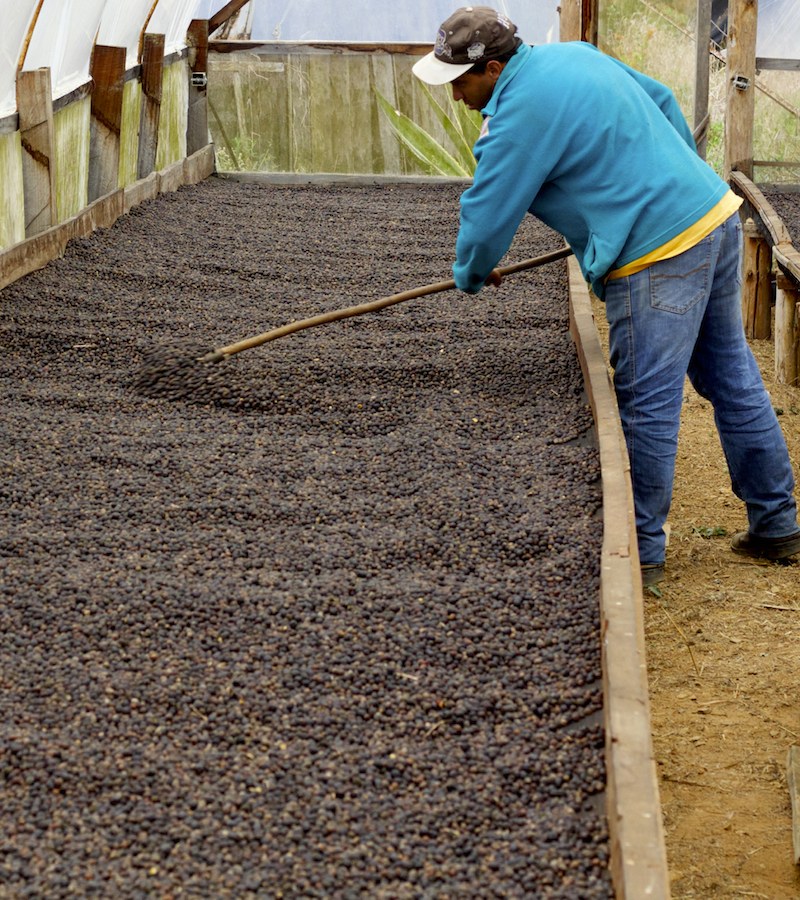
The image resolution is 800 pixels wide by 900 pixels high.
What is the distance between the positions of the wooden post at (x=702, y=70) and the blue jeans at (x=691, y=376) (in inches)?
196

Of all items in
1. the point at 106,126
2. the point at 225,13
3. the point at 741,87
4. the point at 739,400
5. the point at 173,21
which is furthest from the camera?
the point at 225,13

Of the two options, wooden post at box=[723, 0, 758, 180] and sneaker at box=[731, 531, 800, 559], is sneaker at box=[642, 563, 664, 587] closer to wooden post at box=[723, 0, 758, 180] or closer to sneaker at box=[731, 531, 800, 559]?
sneaker at box=[731, 531, 800, 559]

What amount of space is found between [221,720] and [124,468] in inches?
54.0

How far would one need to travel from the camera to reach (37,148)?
5.71 m

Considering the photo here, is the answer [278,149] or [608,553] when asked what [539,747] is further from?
[278,149]

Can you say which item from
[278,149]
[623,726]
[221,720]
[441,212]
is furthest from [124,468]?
[278,149]

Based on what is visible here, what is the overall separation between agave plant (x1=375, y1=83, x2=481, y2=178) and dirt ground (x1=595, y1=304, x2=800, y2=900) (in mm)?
5061

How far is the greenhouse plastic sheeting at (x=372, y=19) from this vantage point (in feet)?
28.1

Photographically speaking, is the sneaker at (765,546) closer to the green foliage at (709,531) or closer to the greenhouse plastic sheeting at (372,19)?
the green foliage at (709,531)

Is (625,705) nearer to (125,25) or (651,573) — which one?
(651,573)

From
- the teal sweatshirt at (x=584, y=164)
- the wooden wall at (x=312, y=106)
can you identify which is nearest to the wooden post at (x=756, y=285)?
the wooden wall at (x=312, y=106)

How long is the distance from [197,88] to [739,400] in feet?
20.7

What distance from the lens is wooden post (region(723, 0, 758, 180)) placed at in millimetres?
7617

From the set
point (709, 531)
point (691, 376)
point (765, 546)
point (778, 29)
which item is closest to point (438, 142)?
point (778, 29)
